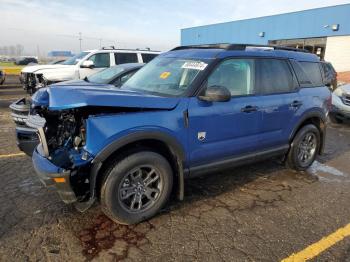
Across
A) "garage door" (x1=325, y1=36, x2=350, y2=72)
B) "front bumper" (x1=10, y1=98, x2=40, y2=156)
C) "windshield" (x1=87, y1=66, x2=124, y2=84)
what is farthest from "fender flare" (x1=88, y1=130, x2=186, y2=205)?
"garage door" (x1=325, y1=36, x2=350, y2=72)

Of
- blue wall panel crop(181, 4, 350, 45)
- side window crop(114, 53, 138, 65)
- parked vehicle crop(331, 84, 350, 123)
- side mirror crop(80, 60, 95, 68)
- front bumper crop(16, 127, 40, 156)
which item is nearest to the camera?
front bumper crop(16, 127, 40, 156)

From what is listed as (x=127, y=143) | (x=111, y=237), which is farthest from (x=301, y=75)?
(x=111, y=237)

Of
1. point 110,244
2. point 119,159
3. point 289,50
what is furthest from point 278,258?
point 289,50

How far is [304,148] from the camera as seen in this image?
528 centimetres

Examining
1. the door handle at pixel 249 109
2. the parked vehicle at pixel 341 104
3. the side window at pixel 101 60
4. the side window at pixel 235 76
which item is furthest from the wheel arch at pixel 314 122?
the side window at pixel 101 60

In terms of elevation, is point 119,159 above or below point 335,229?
above

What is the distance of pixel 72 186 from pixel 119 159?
0.51 metres

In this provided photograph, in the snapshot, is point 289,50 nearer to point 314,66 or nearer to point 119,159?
point 314,66

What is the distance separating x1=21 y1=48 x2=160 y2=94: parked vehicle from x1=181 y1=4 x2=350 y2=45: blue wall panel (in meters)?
18.8

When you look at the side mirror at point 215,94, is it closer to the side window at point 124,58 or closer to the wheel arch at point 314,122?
the wheel arch at point 314,122

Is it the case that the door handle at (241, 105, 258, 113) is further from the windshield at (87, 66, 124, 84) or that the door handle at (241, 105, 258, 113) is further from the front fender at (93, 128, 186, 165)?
the windshield at (87, 66, 124, 84)

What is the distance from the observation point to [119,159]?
327 cm

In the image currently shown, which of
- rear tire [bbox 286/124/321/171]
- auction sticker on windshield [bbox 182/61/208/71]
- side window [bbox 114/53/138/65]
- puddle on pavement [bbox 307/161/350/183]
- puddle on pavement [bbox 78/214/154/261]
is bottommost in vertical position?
puddle on pavement [bbox 307/161/350/183]

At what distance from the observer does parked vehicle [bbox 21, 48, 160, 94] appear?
1097 cm
